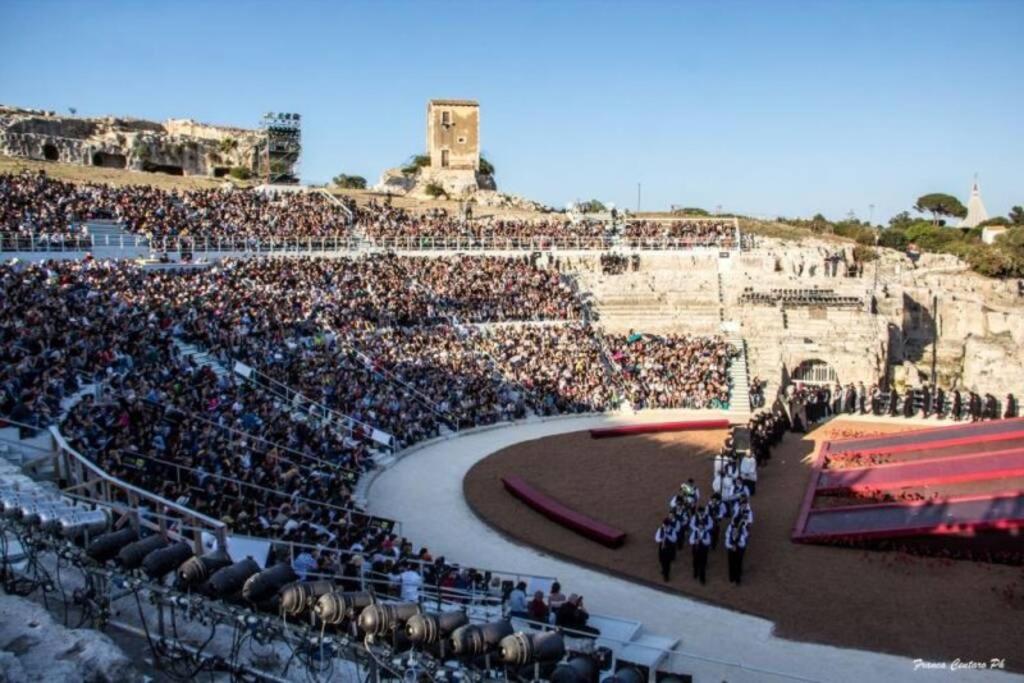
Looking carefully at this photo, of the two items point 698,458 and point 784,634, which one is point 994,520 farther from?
point 698,458

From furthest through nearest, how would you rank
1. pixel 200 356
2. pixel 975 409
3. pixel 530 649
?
pixel 975 409 → pixel 200 356 → pixel 530 649

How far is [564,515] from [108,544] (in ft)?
37.1

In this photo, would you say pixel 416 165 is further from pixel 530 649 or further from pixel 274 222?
pixel 530 649

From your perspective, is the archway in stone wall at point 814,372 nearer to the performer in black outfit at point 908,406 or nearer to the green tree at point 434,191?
the performer in black outfit at point 908,406

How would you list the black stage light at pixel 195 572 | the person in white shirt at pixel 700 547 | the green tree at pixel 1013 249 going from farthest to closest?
the green tree at pixel 1013 249 < the person in white shirt at pixel 700 547 < the black stage light at pixel 195 572

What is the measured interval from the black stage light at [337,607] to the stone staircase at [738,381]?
926 inches

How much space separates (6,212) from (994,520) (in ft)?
115

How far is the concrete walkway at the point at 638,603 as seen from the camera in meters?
12.4

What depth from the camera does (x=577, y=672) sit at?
850 centimetres

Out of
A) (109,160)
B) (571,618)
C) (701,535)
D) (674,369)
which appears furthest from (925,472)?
(109,160)

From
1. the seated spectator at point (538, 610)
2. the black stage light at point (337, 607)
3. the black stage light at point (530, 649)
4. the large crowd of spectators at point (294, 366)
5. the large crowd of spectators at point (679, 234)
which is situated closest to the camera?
the black stage light at point (530, 649)

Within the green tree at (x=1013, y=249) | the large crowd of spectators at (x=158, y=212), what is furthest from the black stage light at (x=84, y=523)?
the green tree at (x=1013, y=249)

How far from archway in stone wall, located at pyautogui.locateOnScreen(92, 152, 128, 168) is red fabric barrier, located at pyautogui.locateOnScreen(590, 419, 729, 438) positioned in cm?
4593

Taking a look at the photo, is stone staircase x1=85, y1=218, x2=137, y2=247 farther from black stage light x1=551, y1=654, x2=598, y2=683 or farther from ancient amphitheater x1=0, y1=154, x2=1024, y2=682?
black stage light x1=551, y1=654, x2=598, y2=683
